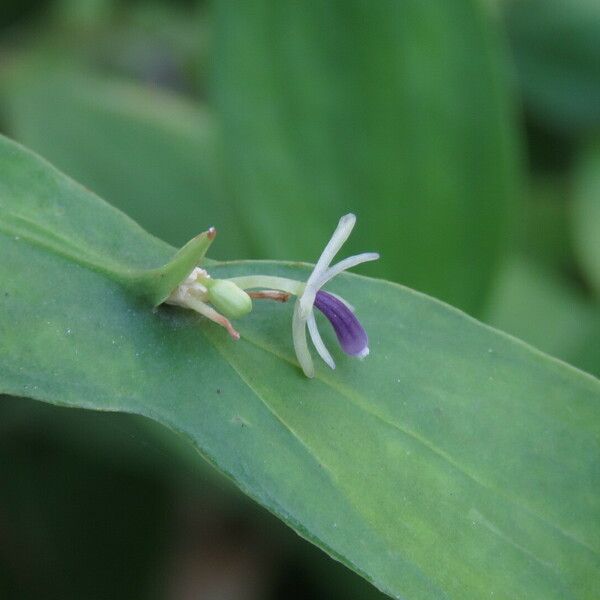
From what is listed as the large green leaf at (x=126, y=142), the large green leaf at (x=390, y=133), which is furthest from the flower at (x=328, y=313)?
the large green leaf at (x=126, y=142)

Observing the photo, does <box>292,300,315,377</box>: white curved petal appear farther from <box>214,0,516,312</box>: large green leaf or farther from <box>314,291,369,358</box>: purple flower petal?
<box>214,0,516,312</box>: large green leaf

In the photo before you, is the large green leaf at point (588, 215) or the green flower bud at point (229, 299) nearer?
the green flower bud at point (229, 299)

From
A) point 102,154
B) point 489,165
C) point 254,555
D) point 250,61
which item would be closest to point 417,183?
point 489,165

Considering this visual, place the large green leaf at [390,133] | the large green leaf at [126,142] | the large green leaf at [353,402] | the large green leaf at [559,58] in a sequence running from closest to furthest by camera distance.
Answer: the large green leaf at [353,402], the large green leaf at [390,133], the large green leaf at [126,142], the large green leaf at [559,58]

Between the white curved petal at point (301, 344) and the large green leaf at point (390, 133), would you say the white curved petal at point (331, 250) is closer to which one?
the white curved petal at point (301, 344)

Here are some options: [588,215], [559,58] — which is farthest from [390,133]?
[559,58]

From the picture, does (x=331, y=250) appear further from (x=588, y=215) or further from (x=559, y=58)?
(x=559, y=58)

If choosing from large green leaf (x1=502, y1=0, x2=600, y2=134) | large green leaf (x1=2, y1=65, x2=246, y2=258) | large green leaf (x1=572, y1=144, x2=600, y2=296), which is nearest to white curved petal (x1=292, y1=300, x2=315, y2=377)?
large green leaf (x1=2, y1=65, x2=246, y2=258)
